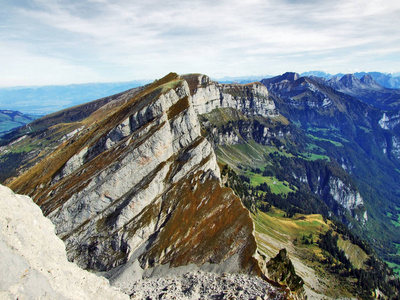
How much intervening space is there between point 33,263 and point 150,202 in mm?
55265

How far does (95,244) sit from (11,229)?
53.0 meters

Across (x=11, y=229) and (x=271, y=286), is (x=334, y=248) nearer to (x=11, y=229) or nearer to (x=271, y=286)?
(x=271, y=286)

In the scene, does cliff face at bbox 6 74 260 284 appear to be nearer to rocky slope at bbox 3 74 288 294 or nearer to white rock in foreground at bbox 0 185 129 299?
rocky slope at bbox 3 74 288 294

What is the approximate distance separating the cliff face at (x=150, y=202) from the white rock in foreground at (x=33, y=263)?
36.3m

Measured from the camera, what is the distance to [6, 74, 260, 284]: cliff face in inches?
2630

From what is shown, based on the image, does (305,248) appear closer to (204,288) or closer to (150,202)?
(150,202)

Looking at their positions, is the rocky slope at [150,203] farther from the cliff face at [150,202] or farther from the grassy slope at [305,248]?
the grassy slope at [305,248]

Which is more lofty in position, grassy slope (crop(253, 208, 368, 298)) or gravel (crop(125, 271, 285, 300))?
gravel (crop(125, 271, 285, 300))

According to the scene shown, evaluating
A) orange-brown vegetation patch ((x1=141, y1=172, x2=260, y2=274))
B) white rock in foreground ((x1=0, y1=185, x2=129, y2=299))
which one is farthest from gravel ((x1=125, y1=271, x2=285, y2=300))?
white rock in foreground ((x1=0, y1=185, x2=129, y2=299))

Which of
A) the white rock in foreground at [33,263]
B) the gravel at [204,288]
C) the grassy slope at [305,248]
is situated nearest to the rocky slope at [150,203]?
the gravel at [204,288]

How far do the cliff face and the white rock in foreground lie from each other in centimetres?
3631

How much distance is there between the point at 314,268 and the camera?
126062 mm

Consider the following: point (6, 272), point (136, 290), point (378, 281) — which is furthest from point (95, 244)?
point (378, 281)

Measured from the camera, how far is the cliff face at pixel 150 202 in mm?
66812
